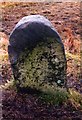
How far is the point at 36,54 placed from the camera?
417cm

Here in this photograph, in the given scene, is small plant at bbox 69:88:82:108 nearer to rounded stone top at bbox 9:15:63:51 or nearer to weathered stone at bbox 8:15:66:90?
weathered stone at bbox 8:15:66:90

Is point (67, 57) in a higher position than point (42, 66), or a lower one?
lower

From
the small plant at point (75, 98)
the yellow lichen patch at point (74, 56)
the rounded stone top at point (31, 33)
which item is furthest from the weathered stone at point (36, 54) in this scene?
the yellow lichen patch at point (74, 56)

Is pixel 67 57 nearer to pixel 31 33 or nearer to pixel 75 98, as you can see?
pixel 75 98

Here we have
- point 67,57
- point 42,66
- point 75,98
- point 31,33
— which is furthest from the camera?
point 67,57

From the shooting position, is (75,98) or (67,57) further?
(67,57)

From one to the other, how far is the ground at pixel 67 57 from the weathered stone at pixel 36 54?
173 millimetres

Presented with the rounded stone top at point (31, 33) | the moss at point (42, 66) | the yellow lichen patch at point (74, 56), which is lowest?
the yellow lichen patch at point (74, 56)

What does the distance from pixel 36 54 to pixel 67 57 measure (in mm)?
1077

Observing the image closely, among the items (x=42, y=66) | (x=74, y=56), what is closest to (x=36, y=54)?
(x=42, y=66)

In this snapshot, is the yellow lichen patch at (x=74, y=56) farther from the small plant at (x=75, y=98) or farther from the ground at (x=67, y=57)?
the small plant at (x=75, y=98)

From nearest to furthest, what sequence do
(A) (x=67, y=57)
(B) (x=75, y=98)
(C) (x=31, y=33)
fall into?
(C) (x=31, y=33) < (B) (x=75, y=98) < (A) (x=67, y=57)

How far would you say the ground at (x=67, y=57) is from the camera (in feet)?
13.5

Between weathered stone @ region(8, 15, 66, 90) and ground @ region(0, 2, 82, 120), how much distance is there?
173 mm
